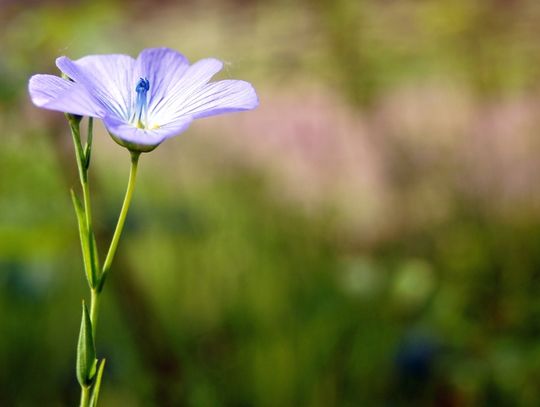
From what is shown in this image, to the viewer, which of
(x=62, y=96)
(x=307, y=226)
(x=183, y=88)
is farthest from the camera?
(x=307, y=226)

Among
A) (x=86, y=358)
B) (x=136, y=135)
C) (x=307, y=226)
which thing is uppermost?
(x=136, y=135)

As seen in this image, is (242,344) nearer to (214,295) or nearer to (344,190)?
(214,295)

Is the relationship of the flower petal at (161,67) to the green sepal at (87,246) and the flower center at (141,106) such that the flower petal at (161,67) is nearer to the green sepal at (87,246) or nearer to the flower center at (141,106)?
the flower center at (141,106)

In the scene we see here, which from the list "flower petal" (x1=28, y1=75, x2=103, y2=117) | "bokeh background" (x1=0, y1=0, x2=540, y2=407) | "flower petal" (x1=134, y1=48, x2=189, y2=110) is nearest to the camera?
"flower petal" (x1=28, y1=75, x2=103, y2=117)

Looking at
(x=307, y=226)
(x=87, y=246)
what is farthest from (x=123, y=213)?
(x=307, y=226)

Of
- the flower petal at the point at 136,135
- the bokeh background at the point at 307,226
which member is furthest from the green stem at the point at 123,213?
the bokeh background at the point at 307,226

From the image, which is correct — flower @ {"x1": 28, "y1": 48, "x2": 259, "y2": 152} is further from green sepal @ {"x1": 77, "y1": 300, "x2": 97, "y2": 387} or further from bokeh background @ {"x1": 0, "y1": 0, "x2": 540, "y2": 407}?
bokeh background @ {"x1": 0, "y1": 0, "x2": 540, "y2": 407}

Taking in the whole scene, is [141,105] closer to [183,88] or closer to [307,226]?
[183,88]

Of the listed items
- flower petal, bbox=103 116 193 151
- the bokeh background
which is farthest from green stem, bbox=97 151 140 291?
the bokeh background
